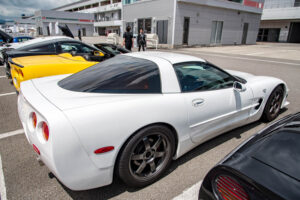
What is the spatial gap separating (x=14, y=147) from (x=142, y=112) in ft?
6.93

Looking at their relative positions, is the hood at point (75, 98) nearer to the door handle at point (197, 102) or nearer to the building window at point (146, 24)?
the door handle at point (197, 102)

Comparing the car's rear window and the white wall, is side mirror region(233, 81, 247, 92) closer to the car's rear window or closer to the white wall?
the car's rear window

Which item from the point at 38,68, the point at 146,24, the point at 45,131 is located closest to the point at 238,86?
the point at 45,131

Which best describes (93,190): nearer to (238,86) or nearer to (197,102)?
(197,102)

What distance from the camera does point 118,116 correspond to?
5.61 ft

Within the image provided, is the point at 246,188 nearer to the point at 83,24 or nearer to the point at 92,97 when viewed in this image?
the point at 92,97

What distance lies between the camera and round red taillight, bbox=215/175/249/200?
4.00 feet

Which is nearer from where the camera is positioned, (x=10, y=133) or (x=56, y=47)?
(x=10, y=133)

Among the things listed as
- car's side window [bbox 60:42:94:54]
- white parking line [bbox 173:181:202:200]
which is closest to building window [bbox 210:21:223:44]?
car's side window [bbox 60:42:94:54]

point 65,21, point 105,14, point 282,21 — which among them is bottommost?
point 65,21

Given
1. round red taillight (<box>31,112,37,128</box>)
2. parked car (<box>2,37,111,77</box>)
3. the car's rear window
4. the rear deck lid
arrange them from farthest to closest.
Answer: parked car (<box>2,37,111,77</box>) → the car's rear window → round red taillight (<box>31,112,37,128</box>) → the rear deck lid

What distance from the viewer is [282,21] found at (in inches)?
1486

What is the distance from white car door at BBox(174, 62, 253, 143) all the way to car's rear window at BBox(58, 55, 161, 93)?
1.15 feet

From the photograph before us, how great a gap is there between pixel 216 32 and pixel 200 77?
23.5 metres
